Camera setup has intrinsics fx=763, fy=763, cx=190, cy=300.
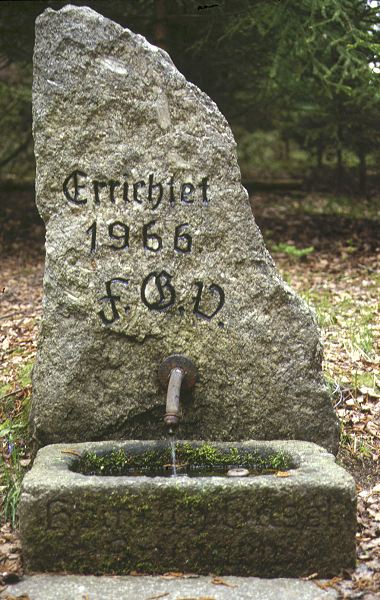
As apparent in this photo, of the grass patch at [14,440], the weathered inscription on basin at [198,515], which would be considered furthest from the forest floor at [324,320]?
the weathered inscription on basin at [198,515]

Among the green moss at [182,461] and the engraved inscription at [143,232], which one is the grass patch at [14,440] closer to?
the green moss at [182,461]

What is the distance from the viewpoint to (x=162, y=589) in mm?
3041

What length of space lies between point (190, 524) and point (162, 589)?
274mm

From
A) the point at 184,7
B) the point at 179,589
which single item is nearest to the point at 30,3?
the point at 184,7

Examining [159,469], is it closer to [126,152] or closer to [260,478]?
[260,478]

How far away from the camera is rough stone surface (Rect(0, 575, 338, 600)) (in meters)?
2.99

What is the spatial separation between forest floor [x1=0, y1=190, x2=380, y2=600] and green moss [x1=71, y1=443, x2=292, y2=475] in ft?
1.52

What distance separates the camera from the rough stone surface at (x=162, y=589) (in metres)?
2.99

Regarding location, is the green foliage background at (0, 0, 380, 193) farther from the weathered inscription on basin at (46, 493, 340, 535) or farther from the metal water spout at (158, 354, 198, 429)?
the weathered inscription on basin at (46, 493, 340, 535)

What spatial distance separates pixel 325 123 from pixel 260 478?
7.92 meters

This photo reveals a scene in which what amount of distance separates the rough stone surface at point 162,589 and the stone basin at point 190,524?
5 centimetres

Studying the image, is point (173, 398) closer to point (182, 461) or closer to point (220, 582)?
point (182, 461)

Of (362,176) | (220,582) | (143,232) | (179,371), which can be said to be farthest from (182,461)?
(362,176)

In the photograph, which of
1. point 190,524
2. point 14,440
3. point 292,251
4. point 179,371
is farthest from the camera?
point 292,251
